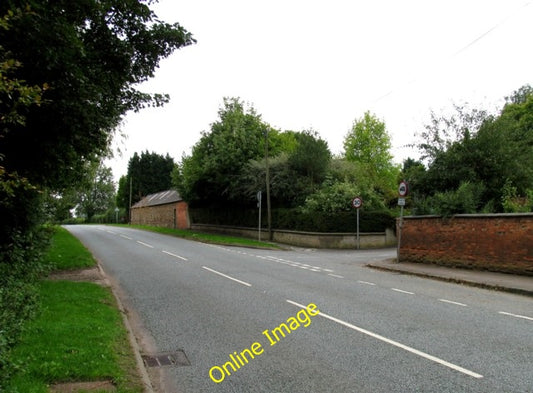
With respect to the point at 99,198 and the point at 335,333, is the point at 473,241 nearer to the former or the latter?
the point at 335,333

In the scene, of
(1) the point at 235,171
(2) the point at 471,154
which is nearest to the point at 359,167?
(1) the point at 235,171

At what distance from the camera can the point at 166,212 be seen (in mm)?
55031

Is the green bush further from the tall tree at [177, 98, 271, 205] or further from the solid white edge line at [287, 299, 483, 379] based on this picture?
the tall tree at [177, 98, 271, 205]

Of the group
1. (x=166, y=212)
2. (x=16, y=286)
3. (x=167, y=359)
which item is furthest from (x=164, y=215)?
(x=167, y=359)

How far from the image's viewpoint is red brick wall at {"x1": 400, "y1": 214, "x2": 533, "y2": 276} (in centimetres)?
1282

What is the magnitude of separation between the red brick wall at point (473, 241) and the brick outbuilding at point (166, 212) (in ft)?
110

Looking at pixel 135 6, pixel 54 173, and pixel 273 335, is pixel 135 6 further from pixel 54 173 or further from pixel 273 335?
pixel 273 335

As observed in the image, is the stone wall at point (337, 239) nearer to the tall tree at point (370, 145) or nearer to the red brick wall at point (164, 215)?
the red brick wall at point (164, 215)

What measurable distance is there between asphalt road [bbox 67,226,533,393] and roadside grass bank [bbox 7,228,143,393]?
0.62 meters

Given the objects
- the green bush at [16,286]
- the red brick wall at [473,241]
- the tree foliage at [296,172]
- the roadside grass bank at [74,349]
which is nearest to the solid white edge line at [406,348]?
the roadside grass bank at [74,349]

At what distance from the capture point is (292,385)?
4.57m

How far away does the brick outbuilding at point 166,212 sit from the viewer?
48975 mm

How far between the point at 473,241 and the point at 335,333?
1003cm

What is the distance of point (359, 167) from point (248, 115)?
10835 millimetres
